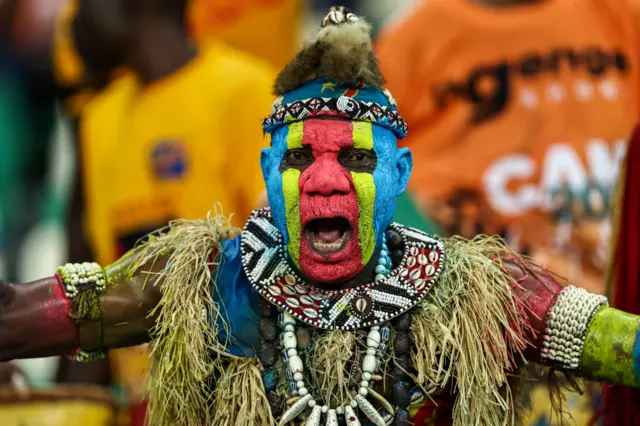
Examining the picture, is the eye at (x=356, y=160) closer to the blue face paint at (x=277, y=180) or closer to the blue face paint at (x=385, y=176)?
the blue face paint at (x=385, y=176)

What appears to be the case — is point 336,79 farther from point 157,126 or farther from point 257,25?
point 257,25

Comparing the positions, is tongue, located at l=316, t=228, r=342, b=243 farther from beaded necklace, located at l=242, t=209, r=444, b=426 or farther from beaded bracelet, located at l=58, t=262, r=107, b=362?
beaded bracelet, located at l=58, t=262, r=107, b=362

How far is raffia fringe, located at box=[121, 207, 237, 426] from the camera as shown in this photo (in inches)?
86.5

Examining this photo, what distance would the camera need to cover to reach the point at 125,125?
4.24 m

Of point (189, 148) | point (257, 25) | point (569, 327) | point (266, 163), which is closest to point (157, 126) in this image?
point (189, 148)

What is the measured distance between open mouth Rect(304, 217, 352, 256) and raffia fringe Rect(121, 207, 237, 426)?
0.24 metres

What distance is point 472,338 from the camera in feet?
7.19

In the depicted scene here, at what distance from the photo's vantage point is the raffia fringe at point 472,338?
85.7 inches

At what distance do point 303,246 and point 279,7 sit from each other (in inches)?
106

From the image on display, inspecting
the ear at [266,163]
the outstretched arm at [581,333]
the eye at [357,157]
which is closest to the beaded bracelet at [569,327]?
the outstretched arm at [581,333]

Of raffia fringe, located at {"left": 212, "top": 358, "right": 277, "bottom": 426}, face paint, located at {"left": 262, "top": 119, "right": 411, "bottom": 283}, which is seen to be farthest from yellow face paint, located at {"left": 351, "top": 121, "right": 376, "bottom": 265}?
raffia fringe, located at {"left": 212, "top": 358, "right": 277, "bottom": 426}

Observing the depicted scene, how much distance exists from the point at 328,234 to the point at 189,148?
76.6 inches

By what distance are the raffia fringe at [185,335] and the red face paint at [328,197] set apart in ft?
0.73

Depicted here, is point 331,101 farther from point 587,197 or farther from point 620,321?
point 587,197
